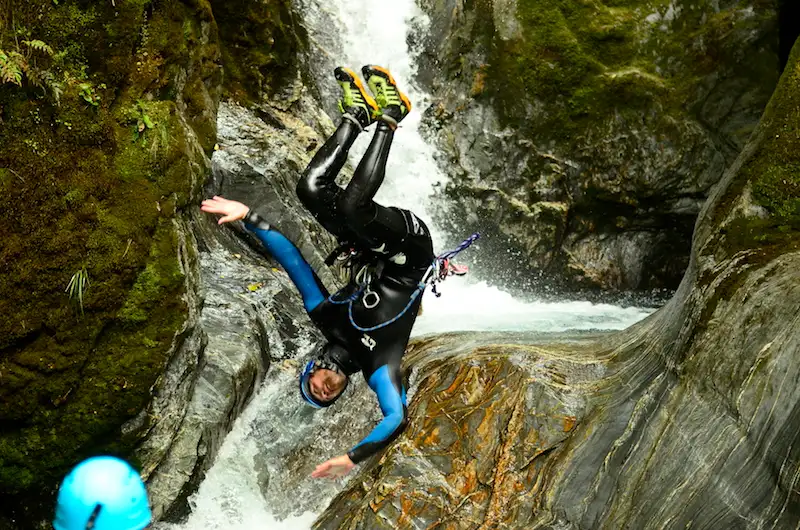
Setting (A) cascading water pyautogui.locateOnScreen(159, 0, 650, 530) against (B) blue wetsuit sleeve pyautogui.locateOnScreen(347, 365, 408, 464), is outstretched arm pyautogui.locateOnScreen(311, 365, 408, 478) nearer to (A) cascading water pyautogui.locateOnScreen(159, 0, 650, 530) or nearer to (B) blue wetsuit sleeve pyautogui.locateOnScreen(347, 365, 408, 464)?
(B) blue wetsuit sleeve pyautogui.locateOnScreen(347, 365, 408, 464)

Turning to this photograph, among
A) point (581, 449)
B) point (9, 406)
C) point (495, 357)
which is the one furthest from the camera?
point (495, 357)

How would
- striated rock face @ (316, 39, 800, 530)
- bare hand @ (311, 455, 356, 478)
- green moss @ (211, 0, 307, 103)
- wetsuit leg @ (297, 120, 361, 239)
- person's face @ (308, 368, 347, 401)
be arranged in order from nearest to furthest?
striated rock face @ (316, 39, 800, 530) → bare hand @ (311, 455, 356, 478) → wetsuit leg @ (297, 120, 361, 239) → person's face @ (308, 368, 347, 401) → green moss @ (211, 0, 307, 103)

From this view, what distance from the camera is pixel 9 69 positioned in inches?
136

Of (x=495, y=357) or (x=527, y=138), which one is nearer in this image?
(x=495, y=357)

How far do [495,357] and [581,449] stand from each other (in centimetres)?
114

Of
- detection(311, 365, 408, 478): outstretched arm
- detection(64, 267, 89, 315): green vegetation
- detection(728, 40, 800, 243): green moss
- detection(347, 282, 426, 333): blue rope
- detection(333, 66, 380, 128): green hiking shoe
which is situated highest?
detection(728, 40, 800, 243): green moss

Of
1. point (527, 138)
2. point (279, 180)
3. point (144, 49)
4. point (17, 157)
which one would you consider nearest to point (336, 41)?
point (527, 138)

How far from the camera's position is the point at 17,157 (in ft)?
11.9

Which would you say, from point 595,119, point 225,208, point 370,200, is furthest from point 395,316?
point 595,119

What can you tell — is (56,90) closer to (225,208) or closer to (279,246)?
(225,208)

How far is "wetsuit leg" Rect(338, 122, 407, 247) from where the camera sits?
4586mm

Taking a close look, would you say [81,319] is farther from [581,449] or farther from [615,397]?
[615,397]

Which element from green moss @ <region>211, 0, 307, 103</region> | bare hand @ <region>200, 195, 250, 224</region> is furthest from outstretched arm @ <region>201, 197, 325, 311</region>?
green moss @ <region>211, 0, 307, 103</region>

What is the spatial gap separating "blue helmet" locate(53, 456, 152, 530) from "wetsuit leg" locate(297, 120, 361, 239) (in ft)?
8.56
